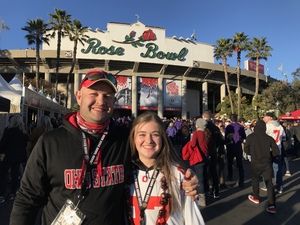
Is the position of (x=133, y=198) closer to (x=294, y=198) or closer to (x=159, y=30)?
(x=294, y=198)

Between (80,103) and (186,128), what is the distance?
1249 centimetres

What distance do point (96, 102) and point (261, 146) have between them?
4.97m

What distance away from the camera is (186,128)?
14125mm

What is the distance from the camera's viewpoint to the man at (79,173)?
5.50 ft

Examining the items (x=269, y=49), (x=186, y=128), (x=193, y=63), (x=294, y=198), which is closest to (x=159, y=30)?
(x=193, y=63)

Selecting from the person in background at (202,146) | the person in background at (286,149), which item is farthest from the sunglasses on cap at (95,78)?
the person in background at (286,149)

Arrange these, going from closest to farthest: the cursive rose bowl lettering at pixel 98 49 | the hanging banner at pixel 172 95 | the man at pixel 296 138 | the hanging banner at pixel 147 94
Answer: the man at pixel 296 138 → the cursive rose bowl lettering at pixel 98 49 → the hanging banner at pixel 147 94 → the hanging banner at pixel 172 95

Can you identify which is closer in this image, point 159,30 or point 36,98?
point 36,98

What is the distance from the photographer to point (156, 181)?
6.45 ft

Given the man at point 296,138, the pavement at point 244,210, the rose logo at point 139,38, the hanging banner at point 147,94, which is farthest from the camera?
the hanging banner at point 147,94

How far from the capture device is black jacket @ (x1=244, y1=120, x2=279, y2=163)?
19.0 ft

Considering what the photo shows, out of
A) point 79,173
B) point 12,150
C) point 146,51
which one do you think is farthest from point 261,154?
point 146,51

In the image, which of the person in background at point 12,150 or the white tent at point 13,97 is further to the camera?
the white tent at point 13,97

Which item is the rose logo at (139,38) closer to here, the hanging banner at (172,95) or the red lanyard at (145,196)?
the hanging banner at (172,95)
